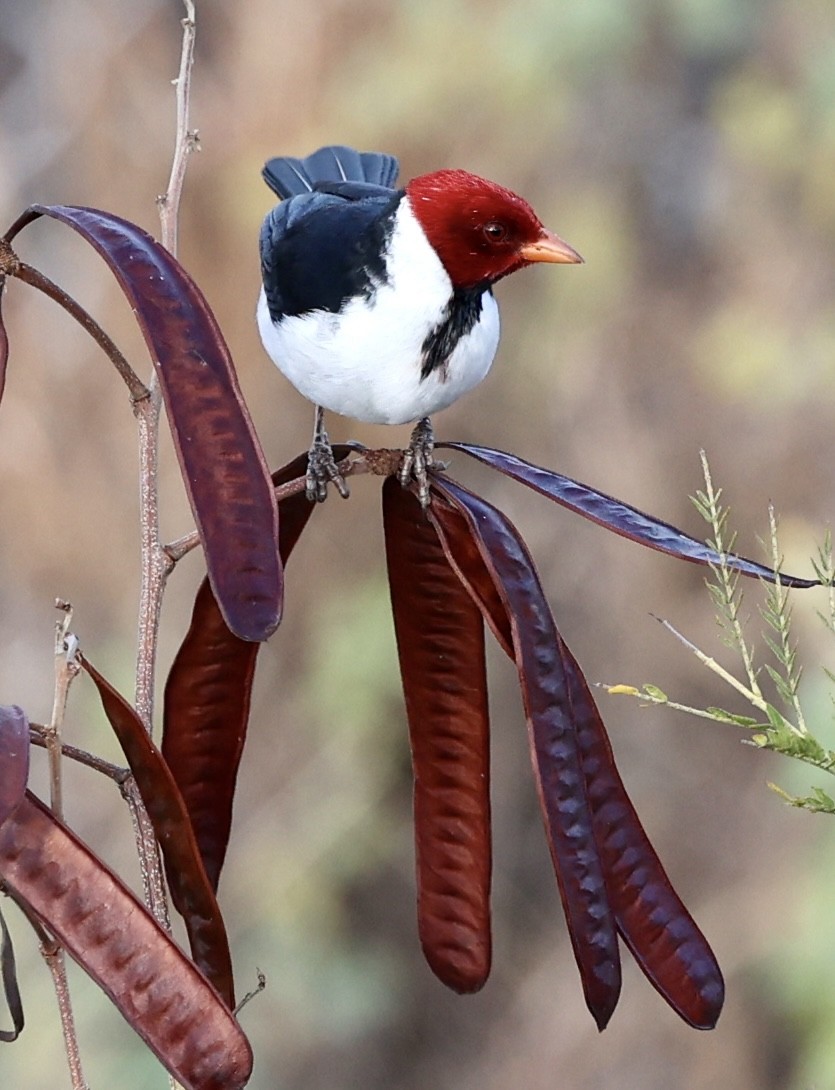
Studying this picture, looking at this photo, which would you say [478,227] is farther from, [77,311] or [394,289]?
[77,311]

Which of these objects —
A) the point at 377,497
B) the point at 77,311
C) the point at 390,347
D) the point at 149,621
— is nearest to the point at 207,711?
the point at 149,621

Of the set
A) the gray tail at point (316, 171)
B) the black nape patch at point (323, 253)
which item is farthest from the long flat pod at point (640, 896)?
the gray tail at point (316, 171)

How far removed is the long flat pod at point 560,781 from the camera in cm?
54

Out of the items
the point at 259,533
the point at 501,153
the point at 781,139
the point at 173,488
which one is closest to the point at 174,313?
the point at 259,533

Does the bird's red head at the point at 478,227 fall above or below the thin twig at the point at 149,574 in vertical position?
above

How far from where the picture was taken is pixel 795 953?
6.25 feet

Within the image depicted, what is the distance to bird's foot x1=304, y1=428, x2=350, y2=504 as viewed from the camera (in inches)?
26.7

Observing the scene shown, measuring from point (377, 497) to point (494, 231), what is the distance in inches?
46.5

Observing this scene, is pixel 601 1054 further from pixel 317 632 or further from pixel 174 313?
pixel 174 313

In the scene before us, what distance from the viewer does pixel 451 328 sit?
100 centimetres

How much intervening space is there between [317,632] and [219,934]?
5.08 ft

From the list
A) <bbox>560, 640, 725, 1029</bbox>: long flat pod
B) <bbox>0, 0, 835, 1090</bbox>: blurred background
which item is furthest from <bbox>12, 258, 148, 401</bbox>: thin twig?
<bbox>0, 0, 835, 1090</bbox>: blurred background

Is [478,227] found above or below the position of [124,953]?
above

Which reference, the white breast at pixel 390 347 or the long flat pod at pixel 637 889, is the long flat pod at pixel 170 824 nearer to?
the long flat pod at pixel 637 889
